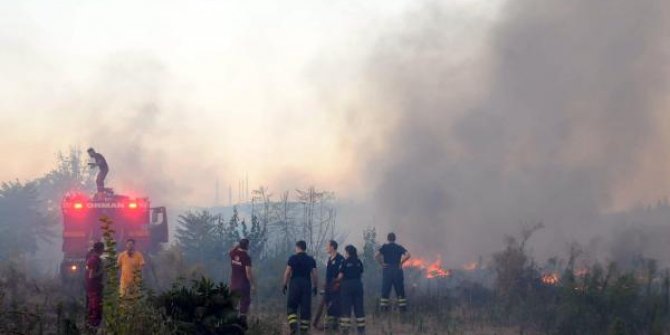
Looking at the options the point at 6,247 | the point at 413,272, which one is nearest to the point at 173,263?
the point at 413,272

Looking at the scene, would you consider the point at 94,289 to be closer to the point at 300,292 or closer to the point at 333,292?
the point at 300,292

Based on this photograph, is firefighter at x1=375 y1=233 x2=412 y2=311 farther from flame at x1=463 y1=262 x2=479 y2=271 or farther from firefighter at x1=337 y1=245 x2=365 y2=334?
flame at x1=463 y1=262 x2=479 y2=271

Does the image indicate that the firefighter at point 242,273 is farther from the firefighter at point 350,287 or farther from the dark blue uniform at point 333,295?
the firefighter at point 350,287

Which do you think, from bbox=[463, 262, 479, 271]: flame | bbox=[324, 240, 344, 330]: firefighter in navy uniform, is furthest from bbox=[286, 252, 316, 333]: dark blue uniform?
bbox=[463, 262, 479, 271]: flame

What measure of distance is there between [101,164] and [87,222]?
1601mm

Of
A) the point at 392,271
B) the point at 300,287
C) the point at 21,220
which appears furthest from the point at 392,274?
the point at 21,220

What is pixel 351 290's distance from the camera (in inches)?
480

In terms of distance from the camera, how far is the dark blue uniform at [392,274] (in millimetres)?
14188

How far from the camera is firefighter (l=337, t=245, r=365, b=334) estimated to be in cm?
1199

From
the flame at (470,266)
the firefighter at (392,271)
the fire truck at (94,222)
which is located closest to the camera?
the firefighter at (392,271)

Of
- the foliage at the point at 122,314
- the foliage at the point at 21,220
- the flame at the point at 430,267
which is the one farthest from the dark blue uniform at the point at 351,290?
the foliage at the point at 21,220

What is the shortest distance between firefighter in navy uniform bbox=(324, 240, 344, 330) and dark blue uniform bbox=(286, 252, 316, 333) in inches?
30.2

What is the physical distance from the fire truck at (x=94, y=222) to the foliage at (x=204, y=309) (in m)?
9.48

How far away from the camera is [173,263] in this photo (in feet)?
59.0
